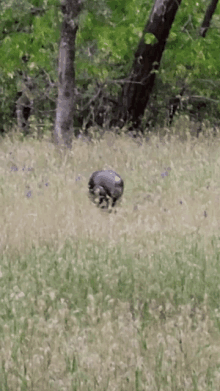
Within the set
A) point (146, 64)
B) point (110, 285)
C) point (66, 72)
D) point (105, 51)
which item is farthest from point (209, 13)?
point (110, 285)

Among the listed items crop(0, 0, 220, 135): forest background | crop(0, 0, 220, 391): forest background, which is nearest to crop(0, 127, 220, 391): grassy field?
crop(0, 0, 220, 391): forest background

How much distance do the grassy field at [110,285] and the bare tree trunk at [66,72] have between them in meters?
2.57

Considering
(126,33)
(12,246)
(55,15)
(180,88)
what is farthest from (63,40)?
(12,246)

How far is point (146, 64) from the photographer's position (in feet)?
38.5

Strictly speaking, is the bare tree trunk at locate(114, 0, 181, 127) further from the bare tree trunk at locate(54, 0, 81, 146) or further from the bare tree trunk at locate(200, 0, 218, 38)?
the bare tree trunk at locate(200, 0, 218, 38)

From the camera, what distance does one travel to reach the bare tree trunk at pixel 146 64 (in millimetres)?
11359

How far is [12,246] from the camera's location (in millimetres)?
5016

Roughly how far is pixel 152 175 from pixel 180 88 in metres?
6.18

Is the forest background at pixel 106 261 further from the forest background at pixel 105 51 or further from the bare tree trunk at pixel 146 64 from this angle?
the bare tree trunk at pixel 146 64

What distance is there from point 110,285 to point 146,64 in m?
8.44

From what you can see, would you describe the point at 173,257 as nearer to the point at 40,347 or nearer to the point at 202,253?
the point at 202,253

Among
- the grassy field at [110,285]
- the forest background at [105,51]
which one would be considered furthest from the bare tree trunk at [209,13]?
the grassy field at [110,285]

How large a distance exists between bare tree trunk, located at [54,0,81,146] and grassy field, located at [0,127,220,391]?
257cm

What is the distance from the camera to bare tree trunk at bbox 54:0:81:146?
9609 millimetres
